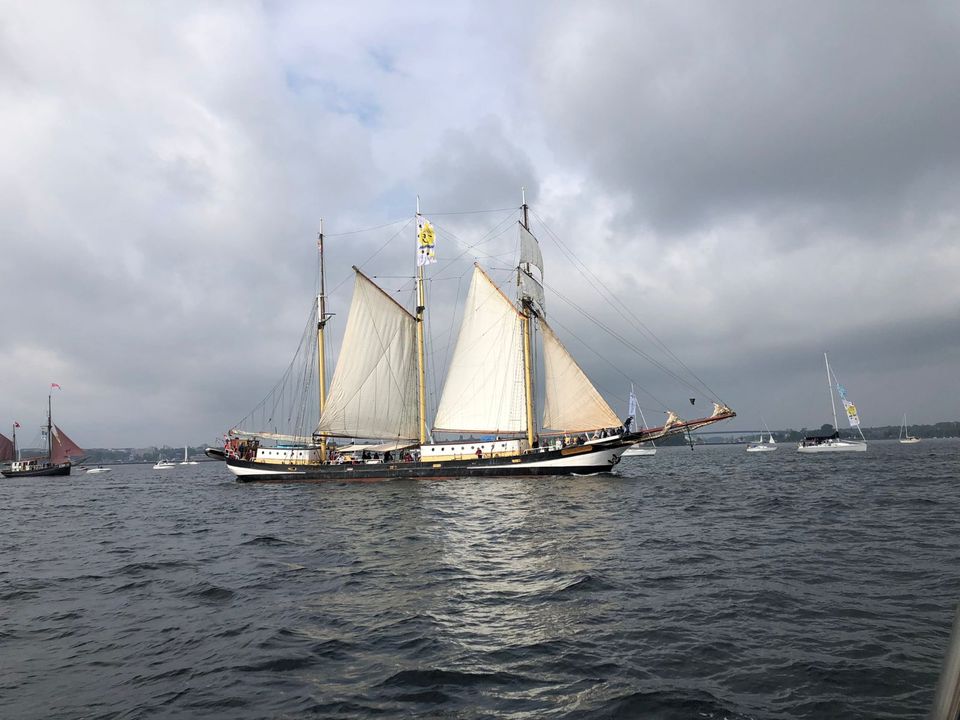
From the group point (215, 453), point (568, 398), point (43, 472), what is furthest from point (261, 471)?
point (43, 472)

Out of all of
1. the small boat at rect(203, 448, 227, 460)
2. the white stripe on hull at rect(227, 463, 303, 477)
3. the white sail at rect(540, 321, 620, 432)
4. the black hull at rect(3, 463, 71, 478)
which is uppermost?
the white sail at rect(540, 321, 620, 432)

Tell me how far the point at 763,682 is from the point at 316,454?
6544 centimetres

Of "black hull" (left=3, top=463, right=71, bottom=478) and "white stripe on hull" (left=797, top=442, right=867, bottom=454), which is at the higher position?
"black hull" (left=3, top=463, right=71, bottom=478)

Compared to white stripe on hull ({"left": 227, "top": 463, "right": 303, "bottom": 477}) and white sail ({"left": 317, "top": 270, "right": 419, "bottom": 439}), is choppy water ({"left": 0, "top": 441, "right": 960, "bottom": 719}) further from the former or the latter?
white stripe on hull ({"left": 227, "top": 463, "right": 303, "bottom": 477})

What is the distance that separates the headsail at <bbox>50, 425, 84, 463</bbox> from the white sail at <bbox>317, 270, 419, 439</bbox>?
293ft

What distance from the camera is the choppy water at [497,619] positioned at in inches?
327

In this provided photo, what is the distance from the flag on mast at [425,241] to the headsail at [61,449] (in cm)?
9807

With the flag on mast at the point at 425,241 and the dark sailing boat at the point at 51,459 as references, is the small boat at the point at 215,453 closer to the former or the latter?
the flag on mast at the point at 425,241

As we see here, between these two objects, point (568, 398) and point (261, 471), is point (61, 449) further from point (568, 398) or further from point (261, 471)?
point (568, 398)

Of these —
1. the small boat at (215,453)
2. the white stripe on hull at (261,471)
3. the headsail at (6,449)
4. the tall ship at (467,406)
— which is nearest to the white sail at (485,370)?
the tall ship at (467,406)

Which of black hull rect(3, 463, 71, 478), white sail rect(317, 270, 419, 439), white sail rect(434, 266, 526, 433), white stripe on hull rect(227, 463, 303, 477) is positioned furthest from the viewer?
black hull rect(3, 463, 71, 478)

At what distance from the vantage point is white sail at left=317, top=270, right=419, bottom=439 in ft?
202

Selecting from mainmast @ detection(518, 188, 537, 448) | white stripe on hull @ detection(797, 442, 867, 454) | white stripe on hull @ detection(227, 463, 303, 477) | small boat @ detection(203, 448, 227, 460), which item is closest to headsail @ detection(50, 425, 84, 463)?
small boat @ detection(203, 448, 227, 460)

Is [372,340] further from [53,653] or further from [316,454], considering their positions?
[53,653]
